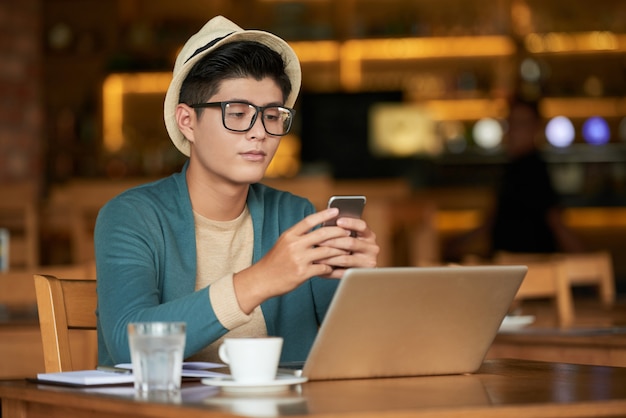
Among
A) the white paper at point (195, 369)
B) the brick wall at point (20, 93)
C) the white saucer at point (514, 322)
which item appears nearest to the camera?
the white paper at point (195, 369)

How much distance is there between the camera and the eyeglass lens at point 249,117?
1.83m

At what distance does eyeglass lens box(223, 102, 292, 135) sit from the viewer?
6.02ft

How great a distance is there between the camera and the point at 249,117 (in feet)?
6.05

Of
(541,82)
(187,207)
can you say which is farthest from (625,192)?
(187,207)

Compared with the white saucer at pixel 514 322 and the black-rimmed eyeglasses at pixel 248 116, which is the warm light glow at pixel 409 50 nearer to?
the white saucer at pixel 514 322

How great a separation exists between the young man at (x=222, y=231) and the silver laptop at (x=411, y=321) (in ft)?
0.51

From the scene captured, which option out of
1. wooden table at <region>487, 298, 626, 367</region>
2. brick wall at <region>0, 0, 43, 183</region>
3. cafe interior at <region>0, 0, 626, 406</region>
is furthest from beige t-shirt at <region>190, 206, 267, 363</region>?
cafe interior at <region>0, 0, 626, 406</region>

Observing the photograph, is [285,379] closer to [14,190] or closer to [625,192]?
[14,190]

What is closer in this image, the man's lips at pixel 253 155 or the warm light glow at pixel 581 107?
the man's lips at pixel 253 155

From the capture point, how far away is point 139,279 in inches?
68.3

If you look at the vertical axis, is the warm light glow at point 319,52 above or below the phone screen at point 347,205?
above

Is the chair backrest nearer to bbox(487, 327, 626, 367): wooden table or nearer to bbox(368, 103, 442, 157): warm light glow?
bbox(487, 327, 626, 367): wooden table

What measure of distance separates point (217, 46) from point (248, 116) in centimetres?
14

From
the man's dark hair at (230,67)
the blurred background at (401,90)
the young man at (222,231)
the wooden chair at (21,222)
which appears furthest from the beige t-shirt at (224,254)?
the blurred background at (401,90)
